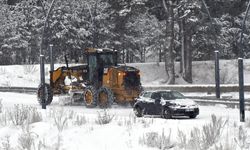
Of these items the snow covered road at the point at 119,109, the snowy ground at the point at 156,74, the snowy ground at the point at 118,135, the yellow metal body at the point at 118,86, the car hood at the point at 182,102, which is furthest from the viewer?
the snowy ground at the point at 156,74

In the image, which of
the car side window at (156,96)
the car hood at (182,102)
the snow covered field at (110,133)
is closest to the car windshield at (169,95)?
the car side window at (156,96)

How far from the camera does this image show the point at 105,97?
1244 inches

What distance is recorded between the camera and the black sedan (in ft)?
82.5

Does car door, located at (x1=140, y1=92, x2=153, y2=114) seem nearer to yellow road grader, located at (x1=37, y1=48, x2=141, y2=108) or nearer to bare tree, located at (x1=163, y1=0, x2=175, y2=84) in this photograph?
yellow road grader, located at (x1=37, y1=48, x2=141, y2=108)

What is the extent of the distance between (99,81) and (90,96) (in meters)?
1.34

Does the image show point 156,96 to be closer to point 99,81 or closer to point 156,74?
point 99,81

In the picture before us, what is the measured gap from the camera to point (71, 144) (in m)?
16.7

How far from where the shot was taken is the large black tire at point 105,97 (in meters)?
31.0

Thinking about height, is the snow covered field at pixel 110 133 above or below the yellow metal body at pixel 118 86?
below

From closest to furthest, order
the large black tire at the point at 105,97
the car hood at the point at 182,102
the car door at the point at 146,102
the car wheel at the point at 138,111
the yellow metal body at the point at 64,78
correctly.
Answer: the car hood at the point at 182,102 → the car door at the point at 146,102 → the car wheel at the point at 138,111 → the large black tire at the point at 105,97 → the yellow metal body at the point at 64,78

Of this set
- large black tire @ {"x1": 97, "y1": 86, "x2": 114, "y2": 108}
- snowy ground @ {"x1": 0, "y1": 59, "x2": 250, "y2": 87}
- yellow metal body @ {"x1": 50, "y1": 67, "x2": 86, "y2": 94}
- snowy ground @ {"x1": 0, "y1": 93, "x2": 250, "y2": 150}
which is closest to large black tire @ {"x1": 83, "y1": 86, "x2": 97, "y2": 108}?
large black tire @ {"x1": 97, "y1": 86, "x2": 114, "y2": 108}

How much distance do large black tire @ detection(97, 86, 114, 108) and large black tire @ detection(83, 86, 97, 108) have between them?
33 centimetres

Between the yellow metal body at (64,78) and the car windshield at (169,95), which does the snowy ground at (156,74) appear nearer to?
the yellow metal body at (64,78)

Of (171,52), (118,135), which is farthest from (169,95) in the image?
(171,52)
